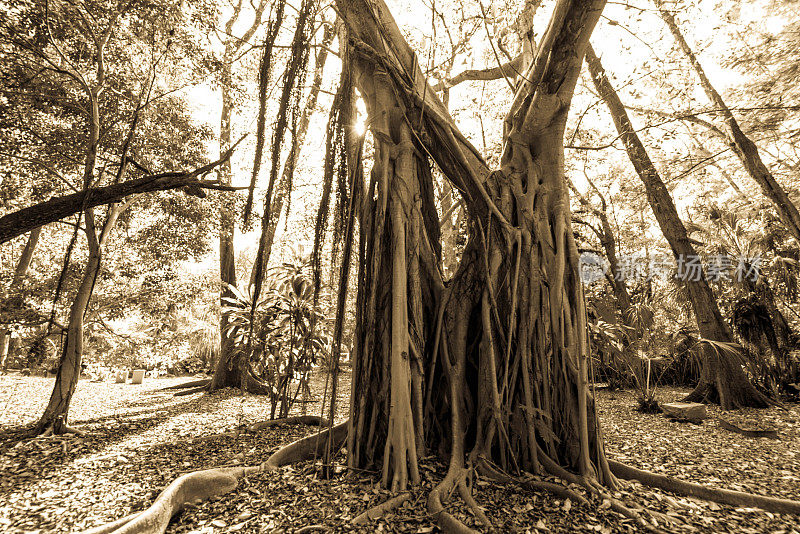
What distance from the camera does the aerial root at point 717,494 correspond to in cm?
264

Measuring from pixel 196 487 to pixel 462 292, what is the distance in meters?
2.30

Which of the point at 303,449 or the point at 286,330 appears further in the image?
the point at 286,330

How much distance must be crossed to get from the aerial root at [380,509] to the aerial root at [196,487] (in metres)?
1.06

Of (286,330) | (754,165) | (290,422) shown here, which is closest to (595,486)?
(290,422)

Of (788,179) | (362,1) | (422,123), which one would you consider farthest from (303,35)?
(788,179)

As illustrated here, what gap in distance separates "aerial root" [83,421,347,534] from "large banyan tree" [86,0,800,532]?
0.6 inches

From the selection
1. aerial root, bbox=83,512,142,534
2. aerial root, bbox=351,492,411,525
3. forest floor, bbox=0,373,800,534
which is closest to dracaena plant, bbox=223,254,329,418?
forest floor, bbox=0,373,800,534

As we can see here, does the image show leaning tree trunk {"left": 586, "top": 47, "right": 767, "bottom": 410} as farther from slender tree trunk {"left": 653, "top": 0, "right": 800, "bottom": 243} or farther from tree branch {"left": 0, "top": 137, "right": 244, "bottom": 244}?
tree branch {"left": 0, "top": 137, "right": 244, "bottom": 244}

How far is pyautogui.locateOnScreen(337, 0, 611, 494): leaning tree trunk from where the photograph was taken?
306 centimetres

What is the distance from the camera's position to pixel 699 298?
6656 mm

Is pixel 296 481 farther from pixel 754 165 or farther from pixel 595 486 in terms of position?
pixel 754 165

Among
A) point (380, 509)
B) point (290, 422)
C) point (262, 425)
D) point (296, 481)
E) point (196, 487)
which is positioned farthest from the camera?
point (290, 422)

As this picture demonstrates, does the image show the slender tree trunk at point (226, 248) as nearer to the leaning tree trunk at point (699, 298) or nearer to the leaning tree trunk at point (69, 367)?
the leaning tree trunk at point (69, 367)
